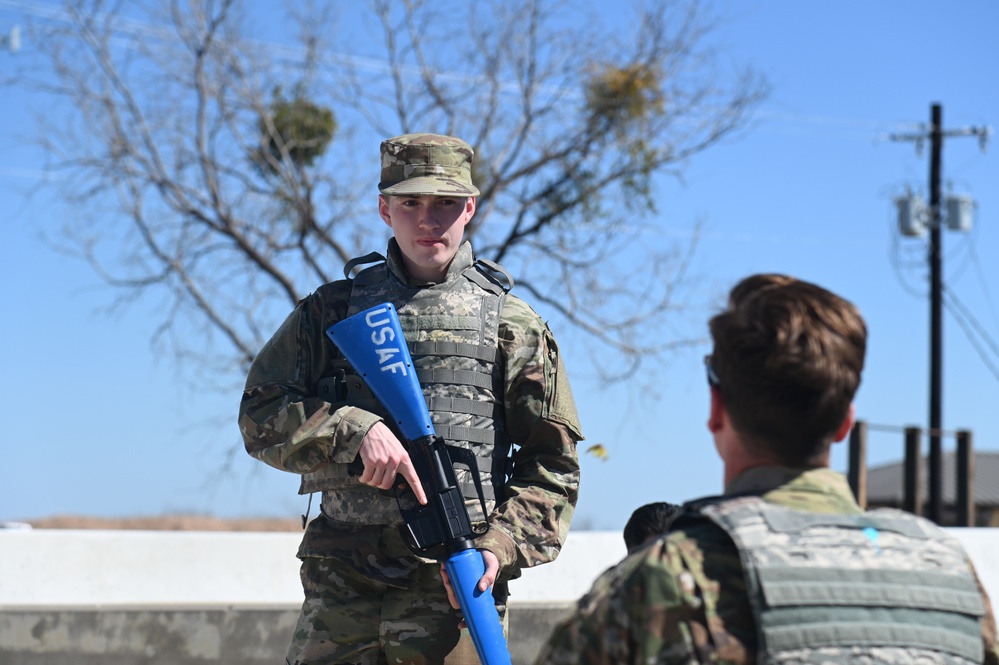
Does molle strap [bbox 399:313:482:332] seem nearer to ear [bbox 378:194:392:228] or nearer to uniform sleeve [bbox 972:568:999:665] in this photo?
ear [bbox 378:194:392:228]

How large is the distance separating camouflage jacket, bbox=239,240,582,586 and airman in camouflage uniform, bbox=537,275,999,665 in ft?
4.21

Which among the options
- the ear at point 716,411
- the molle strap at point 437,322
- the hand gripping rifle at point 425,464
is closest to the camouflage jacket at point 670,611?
the ear at point 716,411

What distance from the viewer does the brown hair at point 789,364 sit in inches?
73.5

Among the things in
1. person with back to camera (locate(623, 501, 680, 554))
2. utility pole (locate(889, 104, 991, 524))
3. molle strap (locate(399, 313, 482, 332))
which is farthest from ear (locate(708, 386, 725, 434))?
utility pole (locate(889, 104, 991, 524))

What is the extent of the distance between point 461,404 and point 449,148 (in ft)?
2.43

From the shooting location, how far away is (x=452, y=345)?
335cm

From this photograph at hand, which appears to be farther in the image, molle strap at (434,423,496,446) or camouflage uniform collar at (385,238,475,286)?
camouflage uniform collar at (385,238,475,286)

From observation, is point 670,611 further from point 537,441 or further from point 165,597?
point 165,597

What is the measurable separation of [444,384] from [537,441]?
1.01 ft

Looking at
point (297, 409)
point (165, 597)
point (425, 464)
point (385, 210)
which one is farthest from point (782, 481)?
point (165, 597)

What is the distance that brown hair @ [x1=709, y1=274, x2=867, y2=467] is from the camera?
1.87 m

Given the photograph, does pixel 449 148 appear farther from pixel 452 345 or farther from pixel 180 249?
pixel 180 249

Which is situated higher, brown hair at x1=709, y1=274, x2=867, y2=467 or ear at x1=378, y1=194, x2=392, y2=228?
ear at x1=378, y1=194, x2=392, y2=228

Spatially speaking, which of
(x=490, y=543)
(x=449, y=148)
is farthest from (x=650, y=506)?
(x=449, y=148)
